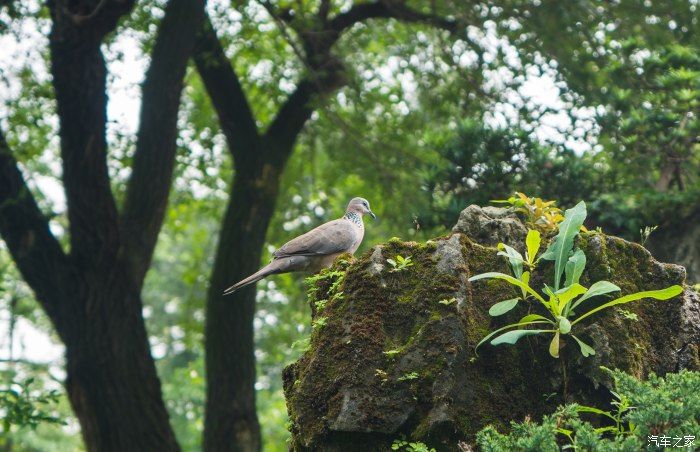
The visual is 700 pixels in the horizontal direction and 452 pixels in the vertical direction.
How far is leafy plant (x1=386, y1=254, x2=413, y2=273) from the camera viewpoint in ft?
16.9

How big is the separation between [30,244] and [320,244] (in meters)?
3.68

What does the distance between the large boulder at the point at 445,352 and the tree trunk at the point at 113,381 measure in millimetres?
4430

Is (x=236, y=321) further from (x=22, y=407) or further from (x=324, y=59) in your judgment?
(x=324, y=59)

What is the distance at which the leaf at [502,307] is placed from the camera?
4809 millimetres

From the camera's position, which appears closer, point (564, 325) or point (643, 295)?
point (564, 325)

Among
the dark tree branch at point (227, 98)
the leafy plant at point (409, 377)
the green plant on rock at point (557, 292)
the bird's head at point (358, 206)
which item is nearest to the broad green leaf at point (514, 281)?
the green plant on rock at point (557, 292)

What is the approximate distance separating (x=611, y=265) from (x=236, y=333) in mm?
6509

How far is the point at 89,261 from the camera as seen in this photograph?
31.5ft

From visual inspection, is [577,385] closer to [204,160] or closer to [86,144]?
[86,144]

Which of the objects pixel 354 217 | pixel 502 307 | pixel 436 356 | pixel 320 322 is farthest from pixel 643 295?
pixel 354 217

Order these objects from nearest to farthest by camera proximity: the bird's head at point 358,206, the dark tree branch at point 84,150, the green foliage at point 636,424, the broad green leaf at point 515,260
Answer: the green foliage at point 636,424 → the broad green leaf at point 515,260 → the bird's head at point 358,206 → the dark tree branch at point 84,150

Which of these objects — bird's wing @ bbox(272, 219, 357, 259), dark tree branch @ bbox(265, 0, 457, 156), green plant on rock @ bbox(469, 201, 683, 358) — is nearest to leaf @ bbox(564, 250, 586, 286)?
green plant on rock @ bbox(469, 201, 683, 358)

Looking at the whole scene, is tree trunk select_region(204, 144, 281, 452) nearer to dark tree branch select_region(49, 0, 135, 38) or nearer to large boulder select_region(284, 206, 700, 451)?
dark tree branch select_region(49, 0, 135, 38)

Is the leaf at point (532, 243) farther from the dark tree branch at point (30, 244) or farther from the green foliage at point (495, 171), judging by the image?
the dark tree branch at point (30, 244)
